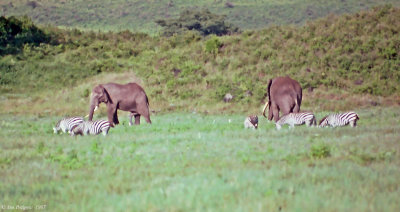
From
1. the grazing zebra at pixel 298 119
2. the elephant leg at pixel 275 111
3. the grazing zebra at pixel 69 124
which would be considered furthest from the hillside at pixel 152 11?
the grazing zebra at pixel 298 119

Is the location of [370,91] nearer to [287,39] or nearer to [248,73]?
[248,73]

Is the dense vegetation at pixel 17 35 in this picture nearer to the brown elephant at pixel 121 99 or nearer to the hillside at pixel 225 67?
the hillside at pixel 225 67

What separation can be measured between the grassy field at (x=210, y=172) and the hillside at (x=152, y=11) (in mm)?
54975

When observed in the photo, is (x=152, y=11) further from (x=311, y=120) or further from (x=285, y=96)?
(x=311, y=120)

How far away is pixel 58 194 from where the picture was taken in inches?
333

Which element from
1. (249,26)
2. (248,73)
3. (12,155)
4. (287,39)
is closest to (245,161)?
(12,155)

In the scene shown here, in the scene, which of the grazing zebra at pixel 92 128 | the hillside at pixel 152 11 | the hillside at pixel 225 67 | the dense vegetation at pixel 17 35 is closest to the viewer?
the grazing zebra at pixel 92 128

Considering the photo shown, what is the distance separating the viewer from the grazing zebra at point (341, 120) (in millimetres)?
16109

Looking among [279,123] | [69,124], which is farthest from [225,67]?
[69,124]

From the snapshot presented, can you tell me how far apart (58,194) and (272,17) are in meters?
68.2

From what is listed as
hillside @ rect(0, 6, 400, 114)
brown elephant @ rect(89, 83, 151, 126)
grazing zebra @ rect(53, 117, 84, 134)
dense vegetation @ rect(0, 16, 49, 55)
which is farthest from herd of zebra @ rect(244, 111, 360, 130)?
dense vegetation @ rect(0, 16, 49, 55)

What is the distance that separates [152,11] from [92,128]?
211ft

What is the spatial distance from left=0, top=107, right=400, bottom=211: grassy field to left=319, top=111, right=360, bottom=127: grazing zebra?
110 centimetres

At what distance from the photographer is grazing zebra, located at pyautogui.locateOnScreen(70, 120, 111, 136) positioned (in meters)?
15.8
